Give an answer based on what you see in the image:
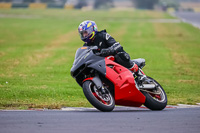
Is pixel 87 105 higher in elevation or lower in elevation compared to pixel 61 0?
higher

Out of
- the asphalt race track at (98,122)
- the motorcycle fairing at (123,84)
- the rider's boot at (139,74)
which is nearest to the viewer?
the asphalt race track at (98,122)

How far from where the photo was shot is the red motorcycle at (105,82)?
27.6 feet

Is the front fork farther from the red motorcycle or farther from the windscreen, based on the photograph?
the windscreen

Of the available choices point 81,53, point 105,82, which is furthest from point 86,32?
point 105,82

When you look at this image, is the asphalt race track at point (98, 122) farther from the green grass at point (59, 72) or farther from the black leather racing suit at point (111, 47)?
the green grass at point (59, 72)

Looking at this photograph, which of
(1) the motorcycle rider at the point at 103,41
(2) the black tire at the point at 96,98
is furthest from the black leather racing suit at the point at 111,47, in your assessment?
(2) the black tire at the point at 96,98

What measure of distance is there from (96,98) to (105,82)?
0.57m

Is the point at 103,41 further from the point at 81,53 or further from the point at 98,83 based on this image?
the point at 98,83

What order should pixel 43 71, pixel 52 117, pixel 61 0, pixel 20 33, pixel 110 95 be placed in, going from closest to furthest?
pixel 52 117 < pixel 110 95 < pixel 43 71 < pixel 20 33 < pixel 61 0

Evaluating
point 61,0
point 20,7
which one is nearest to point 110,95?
point 20,7

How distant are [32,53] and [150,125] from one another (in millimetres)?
17858

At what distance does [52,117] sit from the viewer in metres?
7.38

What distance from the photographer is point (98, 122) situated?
698cm

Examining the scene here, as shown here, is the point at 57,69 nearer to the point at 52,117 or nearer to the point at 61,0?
the point at 52,117
